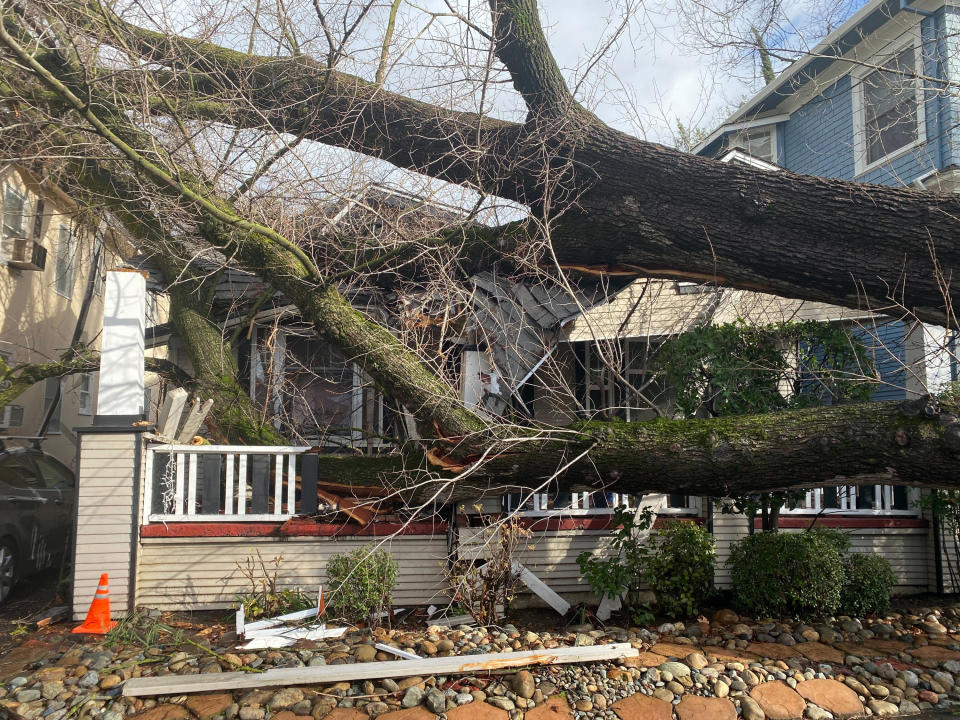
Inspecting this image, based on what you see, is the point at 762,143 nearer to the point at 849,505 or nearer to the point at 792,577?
the point at 849,505

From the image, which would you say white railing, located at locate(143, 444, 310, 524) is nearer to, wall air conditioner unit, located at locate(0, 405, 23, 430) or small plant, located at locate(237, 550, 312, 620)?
small plant, located at locate(237, 550, 312, 620)

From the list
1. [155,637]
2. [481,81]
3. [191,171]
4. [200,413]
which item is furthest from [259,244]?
[155,637]

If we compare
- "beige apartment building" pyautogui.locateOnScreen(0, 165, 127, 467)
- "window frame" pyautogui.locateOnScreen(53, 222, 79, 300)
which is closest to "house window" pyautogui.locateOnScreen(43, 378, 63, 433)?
"beige apartment building" pyautogui.locateOnScreen(0, 165, 127, 467)

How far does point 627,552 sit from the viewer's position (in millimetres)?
6777

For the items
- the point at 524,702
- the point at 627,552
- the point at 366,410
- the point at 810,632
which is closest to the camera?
the point at 524,702

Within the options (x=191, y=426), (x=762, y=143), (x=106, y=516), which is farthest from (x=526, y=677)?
(x=762, y=143)

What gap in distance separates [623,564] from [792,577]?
5.12 ft

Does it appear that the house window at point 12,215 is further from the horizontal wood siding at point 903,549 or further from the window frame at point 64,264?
the horizontal wood siding at point 903,549

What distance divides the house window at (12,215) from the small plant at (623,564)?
9863mm

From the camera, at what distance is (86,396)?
13758mm

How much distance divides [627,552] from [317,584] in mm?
3005

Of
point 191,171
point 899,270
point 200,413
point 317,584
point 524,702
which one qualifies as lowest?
point 524,702

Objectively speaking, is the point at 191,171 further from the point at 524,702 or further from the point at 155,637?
the point at 524,702

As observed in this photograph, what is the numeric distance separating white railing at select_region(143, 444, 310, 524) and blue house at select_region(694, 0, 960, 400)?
7819mm
